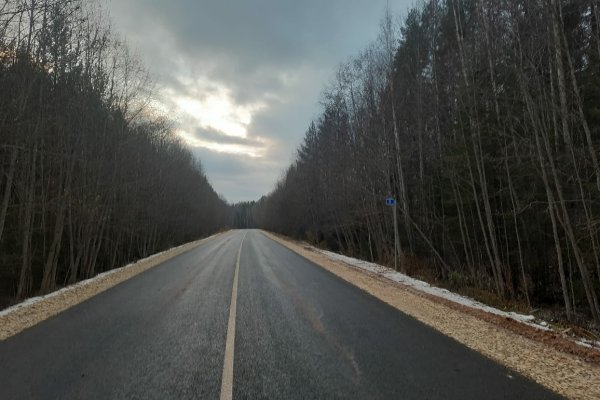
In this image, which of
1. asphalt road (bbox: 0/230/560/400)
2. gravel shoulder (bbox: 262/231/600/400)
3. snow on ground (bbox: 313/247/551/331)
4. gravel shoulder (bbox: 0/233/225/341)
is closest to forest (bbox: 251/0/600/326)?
snow on ground (bbox: 313/247/551/331)

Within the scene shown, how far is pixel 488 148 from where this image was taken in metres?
14.9

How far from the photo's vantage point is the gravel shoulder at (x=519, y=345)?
4.78m

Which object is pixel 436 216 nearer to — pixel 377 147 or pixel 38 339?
pixel 377 147

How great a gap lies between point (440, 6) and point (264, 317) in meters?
18.7

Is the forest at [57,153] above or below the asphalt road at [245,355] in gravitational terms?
above

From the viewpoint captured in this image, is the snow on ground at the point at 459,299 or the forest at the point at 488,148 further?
the forest at the point at 488,148

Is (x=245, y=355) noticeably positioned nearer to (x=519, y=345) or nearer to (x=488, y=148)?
(x=519, y=345)

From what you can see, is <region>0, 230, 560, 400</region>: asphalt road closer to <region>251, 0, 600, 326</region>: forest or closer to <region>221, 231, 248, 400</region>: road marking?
<region>221, 231, 248, 400</region>: road marking

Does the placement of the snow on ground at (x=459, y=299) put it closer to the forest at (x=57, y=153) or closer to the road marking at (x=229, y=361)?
the road marking at (x=229, y=361)

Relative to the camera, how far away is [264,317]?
7773mm

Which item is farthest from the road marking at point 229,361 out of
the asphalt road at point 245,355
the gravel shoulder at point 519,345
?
the gravel shoulder at point 519,345

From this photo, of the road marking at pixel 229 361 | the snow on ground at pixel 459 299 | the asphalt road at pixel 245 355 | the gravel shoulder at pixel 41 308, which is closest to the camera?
the road marking at pixel 229 361

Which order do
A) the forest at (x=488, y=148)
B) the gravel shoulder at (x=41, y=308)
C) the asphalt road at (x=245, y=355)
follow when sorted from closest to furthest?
the asphalt road at (x=245, y=355) → the gravel shoulder at (x=41, y=308) → the forest at (x=488, y=148)

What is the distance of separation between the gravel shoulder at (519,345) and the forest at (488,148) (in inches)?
125
